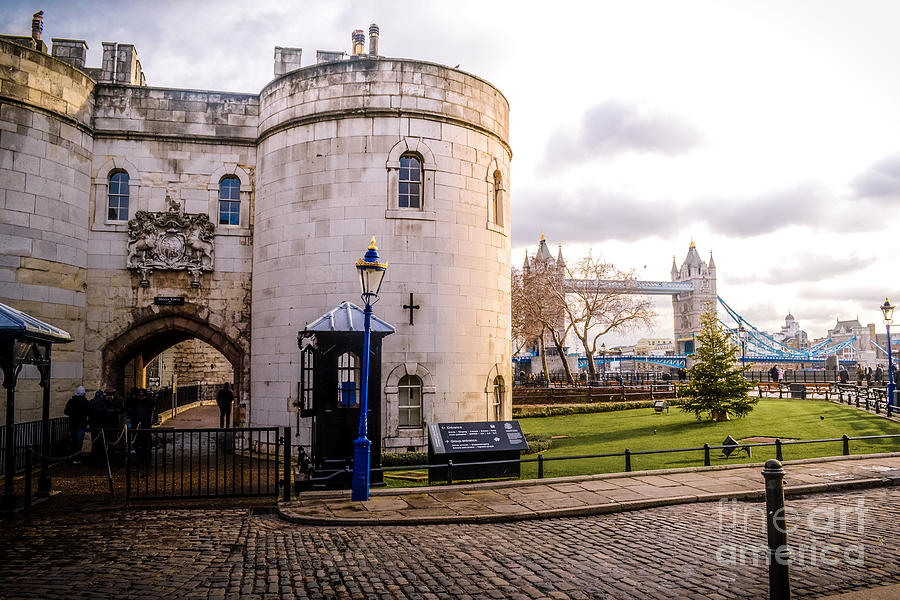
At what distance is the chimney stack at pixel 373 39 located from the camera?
19875mm

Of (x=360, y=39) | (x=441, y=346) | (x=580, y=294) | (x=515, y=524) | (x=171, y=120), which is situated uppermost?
(x=360, y=39)

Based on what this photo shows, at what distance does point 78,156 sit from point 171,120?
263 cm

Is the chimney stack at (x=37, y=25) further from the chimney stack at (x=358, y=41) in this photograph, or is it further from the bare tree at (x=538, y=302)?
the bare tree at (x=538, y=302)

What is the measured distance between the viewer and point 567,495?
10.6 m

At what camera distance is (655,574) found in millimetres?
6816

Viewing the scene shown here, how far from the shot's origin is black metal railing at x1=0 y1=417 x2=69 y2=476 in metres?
13.6

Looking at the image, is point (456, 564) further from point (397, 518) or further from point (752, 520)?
point (752, 520)

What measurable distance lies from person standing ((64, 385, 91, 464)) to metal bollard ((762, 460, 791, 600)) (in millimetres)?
14777

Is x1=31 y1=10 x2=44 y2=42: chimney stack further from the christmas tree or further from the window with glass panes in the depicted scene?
the christmas tree

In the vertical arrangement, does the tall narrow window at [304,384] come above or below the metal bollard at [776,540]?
above

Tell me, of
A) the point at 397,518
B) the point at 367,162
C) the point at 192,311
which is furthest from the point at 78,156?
the point at 397,518

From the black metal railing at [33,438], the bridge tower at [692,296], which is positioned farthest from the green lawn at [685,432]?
the bridge tower at [692,296]

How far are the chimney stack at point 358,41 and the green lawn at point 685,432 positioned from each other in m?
13.5

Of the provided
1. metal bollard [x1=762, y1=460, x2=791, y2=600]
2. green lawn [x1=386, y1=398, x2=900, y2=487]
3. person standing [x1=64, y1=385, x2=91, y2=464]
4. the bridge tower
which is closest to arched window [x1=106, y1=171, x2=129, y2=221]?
person standing [x1=64, y1=385, x2=91, y2=464]
